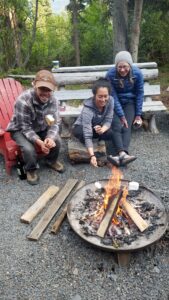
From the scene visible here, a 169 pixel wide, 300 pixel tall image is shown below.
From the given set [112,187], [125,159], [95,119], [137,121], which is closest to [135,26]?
[137,121]

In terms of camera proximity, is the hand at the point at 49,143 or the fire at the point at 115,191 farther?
the hand at the point at 49,143

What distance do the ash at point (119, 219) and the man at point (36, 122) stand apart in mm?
925

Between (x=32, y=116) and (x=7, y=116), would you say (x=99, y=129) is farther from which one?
(x=7, y=116)

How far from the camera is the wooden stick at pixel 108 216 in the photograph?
3.22 m

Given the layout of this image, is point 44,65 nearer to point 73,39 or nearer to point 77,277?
point 73,39

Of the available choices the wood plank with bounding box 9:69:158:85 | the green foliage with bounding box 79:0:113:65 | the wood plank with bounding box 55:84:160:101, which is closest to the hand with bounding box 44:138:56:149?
the wood plank with bounding box 55:84:160:101

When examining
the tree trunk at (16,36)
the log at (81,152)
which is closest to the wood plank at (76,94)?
the log at (81,152)

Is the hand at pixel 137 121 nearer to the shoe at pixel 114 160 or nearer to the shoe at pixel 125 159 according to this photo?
the shoe at pixel 125 159

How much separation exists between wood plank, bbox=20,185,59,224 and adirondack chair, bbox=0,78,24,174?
2.28 feet

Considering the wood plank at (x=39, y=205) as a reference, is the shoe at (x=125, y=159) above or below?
above

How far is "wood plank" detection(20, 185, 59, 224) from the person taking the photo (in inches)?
145

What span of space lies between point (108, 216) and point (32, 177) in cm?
142

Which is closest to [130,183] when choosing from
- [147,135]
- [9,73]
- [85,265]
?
A: [85,265]

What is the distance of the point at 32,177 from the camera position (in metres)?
4.42
